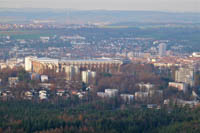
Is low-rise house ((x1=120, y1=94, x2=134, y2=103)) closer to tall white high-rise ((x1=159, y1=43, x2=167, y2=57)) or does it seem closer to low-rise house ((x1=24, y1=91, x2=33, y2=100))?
Result: low-rise house ((x1=24, y1=91, x2=33, y2=100))

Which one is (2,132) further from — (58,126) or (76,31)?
(76,31)

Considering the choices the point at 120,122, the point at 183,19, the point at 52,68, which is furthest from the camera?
the point at 183,19

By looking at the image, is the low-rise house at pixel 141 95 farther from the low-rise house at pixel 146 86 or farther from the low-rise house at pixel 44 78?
the low-rise house at pixel 44 78

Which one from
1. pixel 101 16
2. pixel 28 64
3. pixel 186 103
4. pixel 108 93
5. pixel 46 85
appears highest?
pixel 101 16

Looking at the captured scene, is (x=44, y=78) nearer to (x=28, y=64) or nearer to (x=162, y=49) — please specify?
(x=28, y=64)

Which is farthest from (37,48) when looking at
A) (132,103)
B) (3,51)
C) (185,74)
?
(132,103)

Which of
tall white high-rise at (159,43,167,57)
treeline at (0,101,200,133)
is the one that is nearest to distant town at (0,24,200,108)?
tall white high-rise at (159,43,167,57)

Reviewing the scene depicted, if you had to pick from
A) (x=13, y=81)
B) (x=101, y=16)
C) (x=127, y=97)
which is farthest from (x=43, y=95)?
(x=101, y=16)
